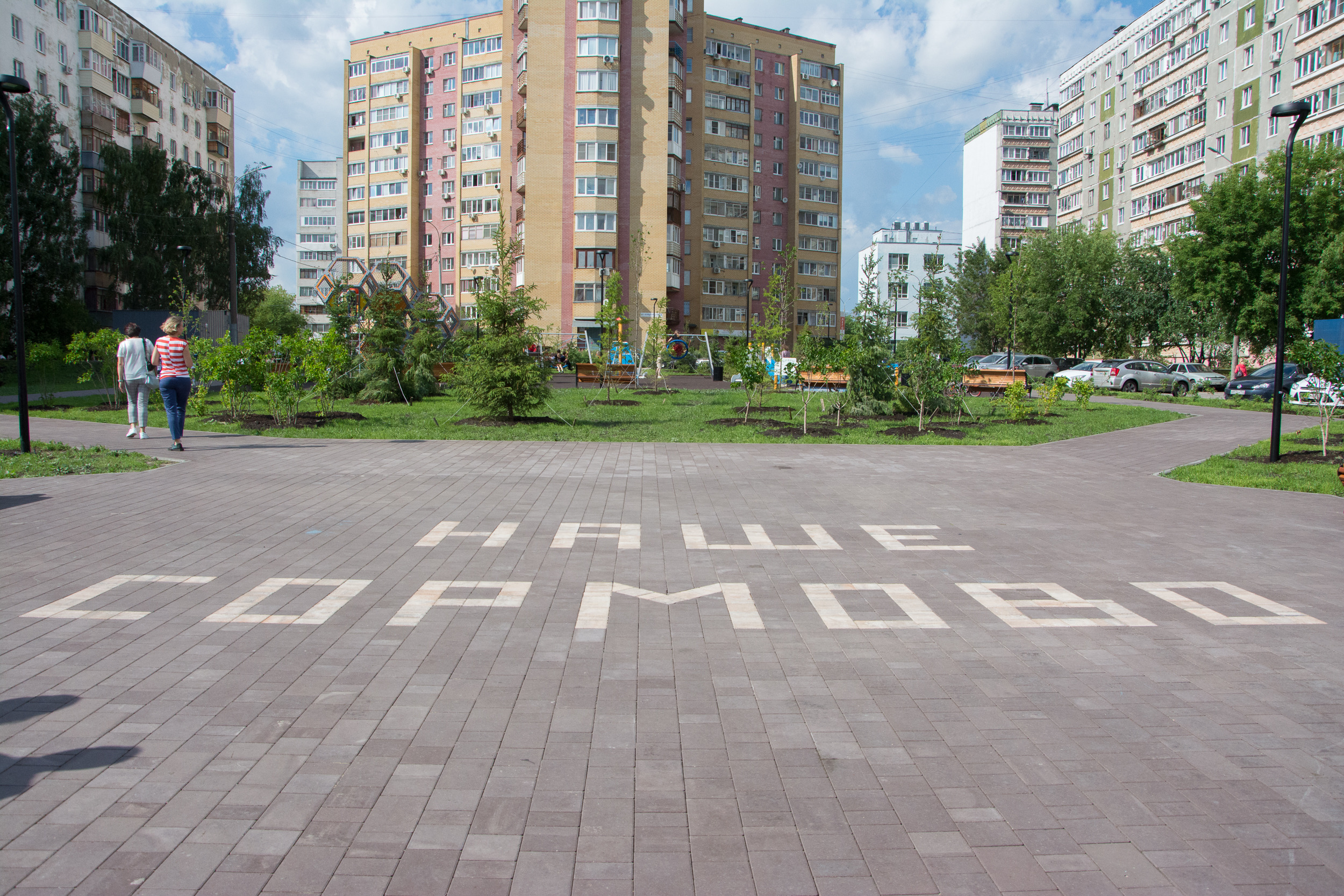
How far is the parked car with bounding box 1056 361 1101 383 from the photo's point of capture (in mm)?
41406

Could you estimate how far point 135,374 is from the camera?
1496 centimetres

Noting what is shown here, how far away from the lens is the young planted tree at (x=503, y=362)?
18.4 m

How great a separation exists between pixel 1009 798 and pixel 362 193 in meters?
94.6

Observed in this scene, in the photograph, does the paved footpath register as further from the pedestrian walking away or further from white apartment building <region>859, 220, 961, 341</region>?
white apartment building <region>859, 220, 961, 341</region>

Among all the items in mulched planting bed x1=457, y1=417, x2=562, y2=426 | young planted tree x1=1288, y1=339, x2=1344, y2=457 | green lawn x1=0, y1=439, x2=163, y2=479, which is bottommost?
green lawn x1=0, y1=439, x2=163, y2=479

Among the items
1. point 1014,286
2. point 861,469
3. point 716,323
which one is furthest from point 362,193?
point 861,469

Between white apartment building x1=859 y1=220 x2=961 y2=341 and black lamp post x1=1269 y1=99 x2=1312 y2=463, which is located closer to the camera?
black lamp post x1=1269 y1=99 x2=1312 y2=463

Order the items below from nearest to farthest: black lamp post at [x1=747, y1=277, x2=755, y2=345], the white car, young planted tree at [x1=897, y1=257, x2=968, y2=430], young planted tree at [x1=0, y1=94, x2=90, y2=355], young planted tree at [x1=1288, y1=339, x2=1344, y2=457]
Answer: young planted tree at [x1=1288, y1=339, x2=1344, y2=457]
the white car
young planted tree at [x1=897, y1=257, x2=968, y2=430]
young planted tree at [x1=0, y1=94, x2=90, y2=355]
black lamp post at [x1=747, y1=277, x2=755, y2=345]

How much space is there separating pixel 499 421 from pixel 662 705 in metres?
15.6

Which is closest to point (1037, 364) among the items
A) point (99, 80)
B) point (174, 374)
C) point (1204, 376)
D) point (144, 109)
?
point (1204, 376)

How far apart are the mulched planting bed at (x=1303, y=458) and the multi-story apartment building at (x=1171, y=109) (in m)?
33.6

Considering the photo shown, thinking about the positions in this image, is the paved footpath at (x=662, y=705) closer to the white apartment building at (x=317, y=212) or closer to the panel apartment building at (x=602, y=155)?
the panel apartment building at (x=602, y=155)

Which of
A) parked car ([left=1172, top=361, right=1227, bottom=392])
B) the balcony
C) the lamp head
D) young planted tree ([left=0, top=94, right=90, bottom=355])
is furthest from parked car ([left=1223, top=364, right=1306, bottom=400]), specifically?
the balcony

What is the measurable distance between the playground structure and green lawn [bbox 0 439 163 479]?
37.6ft
